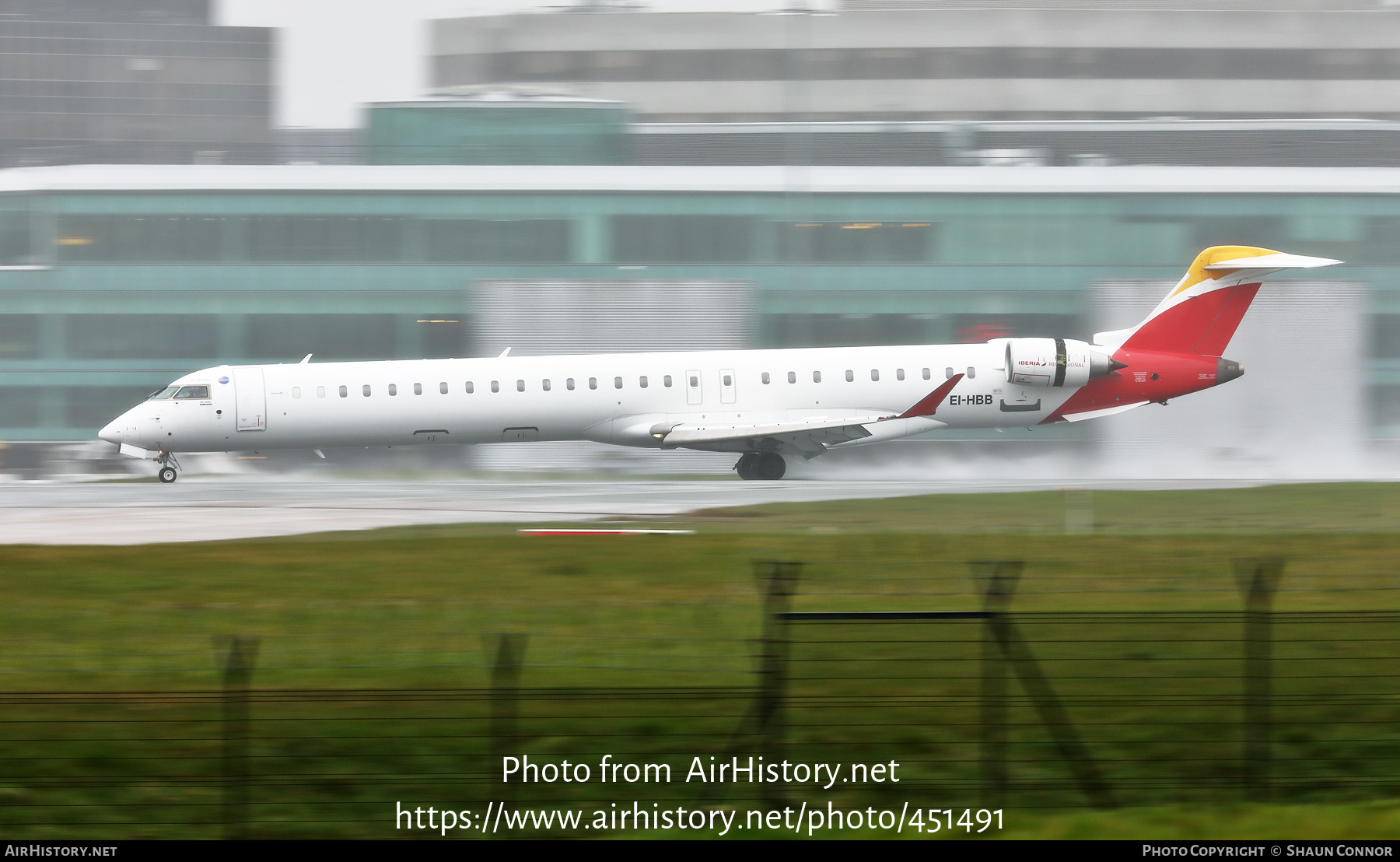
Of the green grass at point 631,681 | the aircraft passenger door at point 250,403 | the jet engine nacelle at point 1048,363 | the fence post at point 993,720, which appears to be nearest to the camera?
the fence post at point 993,720

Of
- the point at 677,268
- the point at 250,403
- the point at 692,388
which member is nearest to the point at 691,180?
the point at 677,268

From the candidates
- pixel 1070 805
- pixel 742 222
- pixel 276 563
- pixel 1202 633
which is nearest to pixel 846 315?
pixel 742 222

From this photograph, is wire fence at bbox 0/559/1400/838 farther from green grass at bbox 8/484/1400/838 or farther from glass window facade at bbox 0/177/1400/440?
glass window facade at bbox 0/177/1400/440

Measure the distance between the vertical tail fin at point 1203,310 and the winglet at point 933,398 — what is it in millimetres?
3960

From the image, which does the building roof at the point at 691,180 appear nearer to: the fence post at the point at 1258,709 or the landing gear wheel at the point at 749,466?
the landing gear wheel at the point at 749,466

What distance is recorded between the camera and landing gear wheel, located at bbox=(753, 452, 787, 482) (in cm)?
3011

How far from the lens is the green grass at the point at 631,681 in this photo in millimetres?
7703

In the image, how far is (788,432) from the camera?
28969 millimetres

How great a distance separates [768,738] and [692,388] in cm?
2295

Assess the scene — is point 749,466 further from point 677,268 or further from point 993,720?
point 993,720

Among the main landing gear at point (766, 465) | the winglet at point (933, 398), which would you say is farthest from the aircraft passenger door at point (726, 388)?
the winglet at point (933, 398)

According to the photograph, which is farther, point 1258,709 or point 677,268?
point 677,268

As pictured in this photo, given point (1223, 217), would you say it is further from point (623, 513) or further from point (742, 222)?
point (623, 513)

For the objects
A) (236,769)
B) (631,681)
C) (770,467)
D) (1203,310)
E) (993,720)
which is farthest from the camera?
(1203,310)
